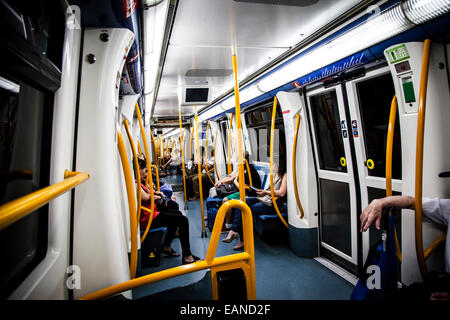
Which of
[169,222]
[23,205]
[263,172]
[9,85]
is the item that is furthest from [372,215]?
[263,172]

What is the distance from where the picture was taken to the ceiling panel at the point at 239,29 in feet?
6.04

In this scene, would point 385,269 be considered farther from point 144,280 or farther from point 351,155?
point 144,280

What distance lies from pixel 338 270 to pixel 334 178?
1.22 meters

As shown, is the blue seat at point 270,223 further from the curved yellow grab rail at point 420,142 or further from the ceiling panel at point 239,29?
the ceiling panel at point 239,29

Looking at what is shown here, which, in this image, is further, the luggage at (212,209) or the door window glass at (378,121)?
the luggage at (212,209)

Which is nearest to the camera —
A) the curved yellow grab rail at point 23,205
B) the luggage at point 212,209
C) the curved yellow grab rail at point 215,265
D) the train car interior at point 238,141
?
the curved yellow grab rail at point 23,205

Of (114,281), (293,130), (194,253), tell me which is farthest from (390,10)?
(194,253)

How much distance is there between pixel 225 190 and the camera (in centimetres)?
490

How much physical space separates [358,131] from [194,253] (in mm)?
2988

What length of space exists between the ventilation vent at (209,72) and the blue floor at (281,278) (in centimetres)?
286

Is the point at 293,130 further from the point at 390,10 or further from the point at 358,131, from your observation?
the point at 390,10

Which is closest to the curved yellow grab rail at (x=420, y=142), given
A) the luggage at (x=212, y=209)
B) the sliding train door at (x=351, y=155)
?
the sliding train door at (x=351, y=155)

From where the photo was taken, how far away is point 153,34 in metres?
2.00

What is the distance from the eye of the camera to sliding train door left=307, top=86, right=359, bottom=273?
2.84m
